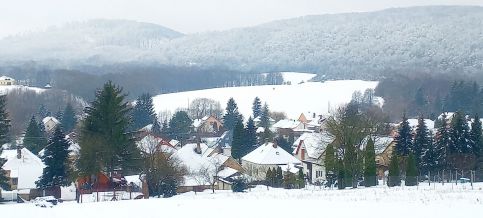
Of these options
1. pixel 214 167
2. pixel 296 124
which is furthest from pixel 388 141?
pixel 296 124

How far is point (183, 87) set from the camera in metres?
189

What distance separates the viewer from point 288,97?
141 meters

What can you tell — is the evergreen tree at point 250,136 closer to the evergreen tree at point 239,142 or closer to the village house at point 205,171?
the evergreen tree at point 239,142

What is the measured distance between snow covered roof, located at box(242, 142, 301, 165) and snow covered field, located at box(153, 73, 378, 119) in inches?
2485

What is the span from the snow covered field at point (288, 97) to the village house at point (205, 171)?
66.4 meters

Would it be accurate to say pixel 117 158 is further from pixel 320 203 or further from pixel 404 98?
pixel 404 98

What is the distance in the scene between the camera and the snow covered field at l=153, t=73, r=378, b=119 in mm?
124938

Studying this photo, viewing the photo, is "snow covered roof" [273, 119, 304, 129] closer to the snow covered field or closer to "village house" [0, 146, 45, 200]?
the snow covered field

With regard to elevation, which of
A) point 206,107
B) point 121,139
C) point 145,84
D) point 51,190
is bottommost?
point 51,190

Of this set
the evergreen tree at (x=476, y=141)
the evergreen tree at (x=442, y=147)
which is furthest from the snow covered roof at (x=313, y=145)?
the evergreen tree at (x=476, y=141)

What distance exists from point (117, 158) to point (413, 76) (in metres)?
135

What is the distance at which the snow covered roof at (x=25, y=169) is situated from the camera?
4131 cm

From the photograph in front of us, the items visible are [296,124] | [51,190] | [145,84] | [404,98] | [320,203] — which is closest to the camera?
[320,203]

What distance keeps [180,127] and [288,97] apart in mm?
61768
